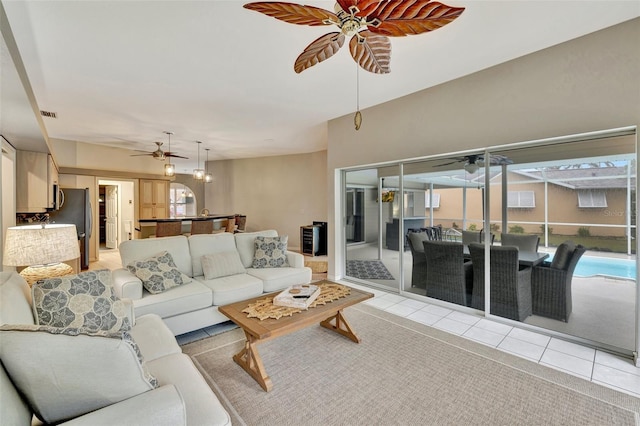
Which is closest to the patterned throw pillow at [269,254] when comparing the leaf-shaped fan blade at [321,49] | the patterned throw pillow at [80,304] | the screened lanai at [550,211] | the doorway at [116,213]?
the screened lanai at [550,211]

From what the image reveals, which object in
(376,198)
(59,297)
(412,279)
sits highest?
(376,198)

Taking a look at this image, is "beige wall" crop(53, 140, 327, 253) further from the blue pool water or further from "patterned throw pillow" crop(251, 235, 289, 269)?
the blue pool water

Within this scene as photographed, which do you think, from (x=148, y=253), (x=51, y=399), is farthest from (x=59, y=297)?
(x=148, y=253)

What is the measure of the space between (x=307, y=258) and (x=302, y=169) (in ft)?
8.62

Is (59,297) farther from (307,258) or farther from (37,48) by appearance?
(307,258)

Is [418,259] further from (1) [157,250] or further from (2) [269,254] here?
(1) [157,250]

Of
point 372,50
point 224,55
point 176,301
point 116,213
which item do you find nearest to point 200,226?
point 176,301

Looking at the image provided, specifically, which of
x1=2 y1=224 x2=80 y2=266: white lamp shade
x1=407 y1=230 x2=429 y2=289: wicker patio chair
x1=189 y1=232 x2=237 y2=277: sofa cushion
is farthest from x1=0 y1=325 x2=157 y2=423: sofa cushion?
x1=407 y1=230 x2=429 y2=289: wicker patio chair

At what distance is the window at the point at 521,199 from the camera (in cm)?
311

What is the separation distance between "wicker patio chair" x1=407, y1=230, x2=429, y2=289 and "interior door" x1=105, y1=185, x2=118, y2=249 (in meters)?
8.45

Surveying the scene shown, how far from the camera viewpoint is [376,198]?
469 centimetres

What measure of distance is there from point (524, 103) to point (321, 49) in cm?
233

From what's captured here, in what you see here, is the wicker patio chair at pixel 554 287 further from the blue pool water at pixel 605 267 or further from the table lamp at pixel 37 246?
the table lamp at pixel 37 246

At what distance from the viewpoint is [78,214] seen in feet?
19.1
